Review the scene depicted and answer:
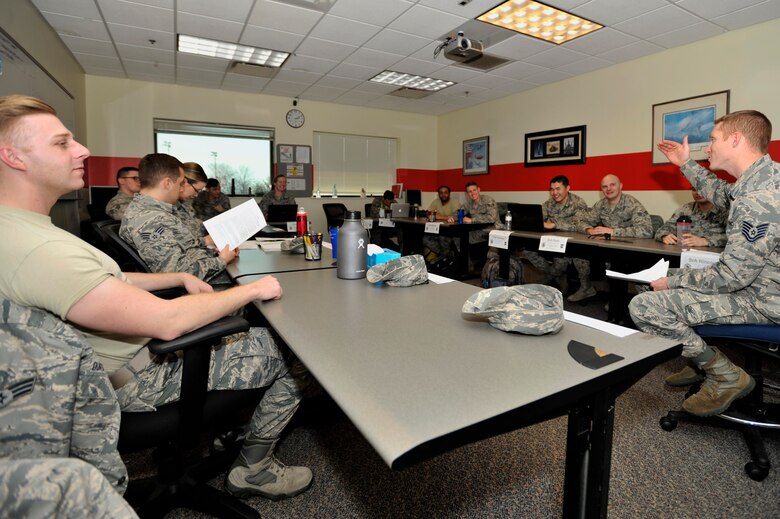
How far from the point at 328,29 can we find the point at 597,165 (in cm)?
375

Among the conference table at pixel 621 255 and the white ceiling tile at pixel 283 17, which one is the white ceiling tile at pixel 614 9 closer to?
the conference table at pixel 621 255

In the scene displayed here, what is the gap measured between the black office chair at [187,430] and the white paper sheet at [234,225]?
38.2 inches

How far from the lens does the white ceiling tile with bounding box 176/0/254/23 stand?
3646 millimetres

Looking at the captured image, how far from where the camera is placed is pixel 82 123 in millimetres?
5484

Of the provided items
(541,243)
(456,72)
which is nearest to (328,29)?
(456,72)

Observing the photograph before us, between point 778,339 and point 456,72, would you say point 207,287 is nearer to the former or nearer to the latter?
point 778,339

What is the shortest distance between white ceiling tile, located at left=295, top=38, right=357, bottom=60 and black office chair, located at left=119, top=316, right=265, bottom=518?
4243mm

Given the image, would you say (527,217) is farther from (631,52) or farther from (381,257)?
(381,257)

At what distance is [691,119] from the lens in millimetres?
4488

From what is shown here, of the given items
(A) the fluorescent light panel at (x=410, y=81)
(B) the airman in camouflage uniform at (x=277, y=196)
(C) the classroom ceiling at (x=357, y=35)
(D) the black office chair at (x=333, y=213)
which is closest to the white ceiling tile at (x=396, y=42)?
(C) the classroom ceiling at (x=357, y=35)

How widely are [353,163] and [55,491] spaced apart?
7.63 metres

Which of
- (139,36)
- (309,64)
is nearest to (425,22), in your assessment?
(309,64)

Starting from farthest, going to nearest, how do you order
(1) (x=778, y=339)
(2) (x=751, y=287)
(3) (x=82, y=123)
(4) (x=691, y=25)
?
1. (3) (x=82, y=123)
2. (4) (x=691, y=25)
3. (2) (x=751, y=287)
4. (1) (x=778, y=339)

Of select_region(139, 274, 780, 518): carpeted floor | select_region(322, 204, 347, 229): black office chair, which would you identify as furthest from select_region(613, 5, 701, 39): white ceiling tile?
select_region(322, 204, 347, 229): black office chair
